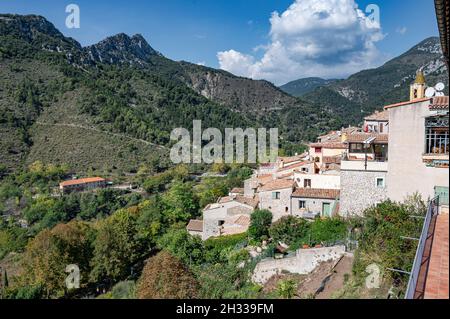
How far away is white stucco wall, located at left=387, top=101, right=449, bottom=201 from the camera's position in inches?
460

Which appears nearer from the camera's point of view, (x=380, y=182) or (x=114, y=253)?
(x=380, y=182)

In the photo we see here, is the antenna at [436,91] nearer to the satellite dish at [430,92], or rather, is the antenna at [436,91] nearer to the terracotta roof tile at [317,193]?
the satellite dish at [430,92]

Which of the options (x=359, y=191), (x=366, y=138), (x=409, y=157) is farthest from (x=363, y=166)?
(x=409, y=157)

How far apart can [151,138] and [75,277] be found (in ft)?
140

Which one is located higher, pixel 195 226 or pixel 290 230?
pixel 290 230

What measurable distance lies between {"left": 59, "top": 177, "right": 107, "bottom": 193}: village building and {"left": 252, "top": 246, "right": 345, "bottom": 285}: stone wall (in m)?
35.5

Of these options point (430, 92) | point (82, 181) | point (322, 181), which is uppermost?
point (430, 92)

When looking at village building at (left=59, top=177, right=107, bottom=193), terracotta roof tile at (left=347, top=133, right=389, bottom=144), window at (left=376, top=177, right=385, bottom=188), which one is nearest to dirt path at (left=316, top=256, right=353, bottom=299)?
window at (left=376, top=177, right=385, bottom=188)

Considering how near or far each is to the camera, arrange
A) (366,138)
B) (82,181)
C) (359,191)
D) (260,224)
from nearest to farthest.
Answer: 1. (359,191)
2. (366,138)
3. (260,224)
4. (82,181)

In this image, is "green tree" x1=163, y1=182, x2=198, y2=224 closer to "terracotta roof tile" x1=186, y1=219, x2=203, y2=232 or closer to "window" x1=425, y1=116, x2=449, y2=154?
"terracotta roof tile" x1=186, y1=219, x2=203, y2=232

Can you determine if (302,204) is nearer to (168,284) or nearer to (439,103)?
(439,103)

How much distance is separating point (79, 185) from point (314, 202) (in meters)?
34.7

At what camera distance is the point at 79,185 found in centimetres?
4447
